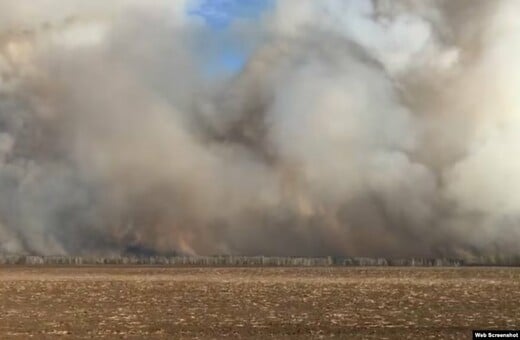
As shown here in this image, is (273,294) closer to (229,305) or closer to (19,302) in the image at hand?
(229,305)

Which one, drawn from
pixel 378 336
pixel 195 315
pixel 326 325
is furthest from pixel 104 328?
pixel 378 336

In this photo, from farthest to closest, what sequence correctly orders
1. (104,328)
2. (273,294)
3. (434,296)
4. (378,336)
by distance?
(273,294), (434,296), (104,328), (378,336)

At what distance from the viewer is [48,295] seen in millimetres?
52844

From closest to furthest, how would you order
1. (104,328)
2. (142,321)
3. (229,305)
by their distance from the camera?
(104,328) → (142,321) → (229,305)

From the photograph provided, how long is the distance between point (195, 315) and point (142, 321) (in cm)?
367

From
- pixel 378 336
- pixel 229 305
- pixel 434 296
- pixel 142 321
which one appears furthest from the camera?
pixel 434 296

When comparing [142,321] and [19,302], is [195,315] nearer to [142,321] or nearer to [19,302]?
[142,321]

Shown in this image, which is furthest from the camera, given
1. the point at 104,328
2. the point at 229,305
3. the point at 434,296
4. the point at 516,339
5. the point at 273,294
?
the point at 273,294

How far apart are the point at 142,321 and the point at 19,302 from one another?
15.3 meters

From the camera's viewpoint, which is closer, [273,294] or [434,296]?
[434,296]

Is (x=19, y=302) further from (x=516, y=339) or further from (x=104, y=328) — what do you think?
(x=516, y=339)

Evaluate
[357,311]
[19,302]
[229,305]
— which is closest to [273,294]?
[229,305]

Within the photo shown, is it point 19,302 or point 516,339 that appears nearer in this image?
point 516,339

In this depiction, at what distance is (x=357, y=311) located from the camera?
38.4 m
